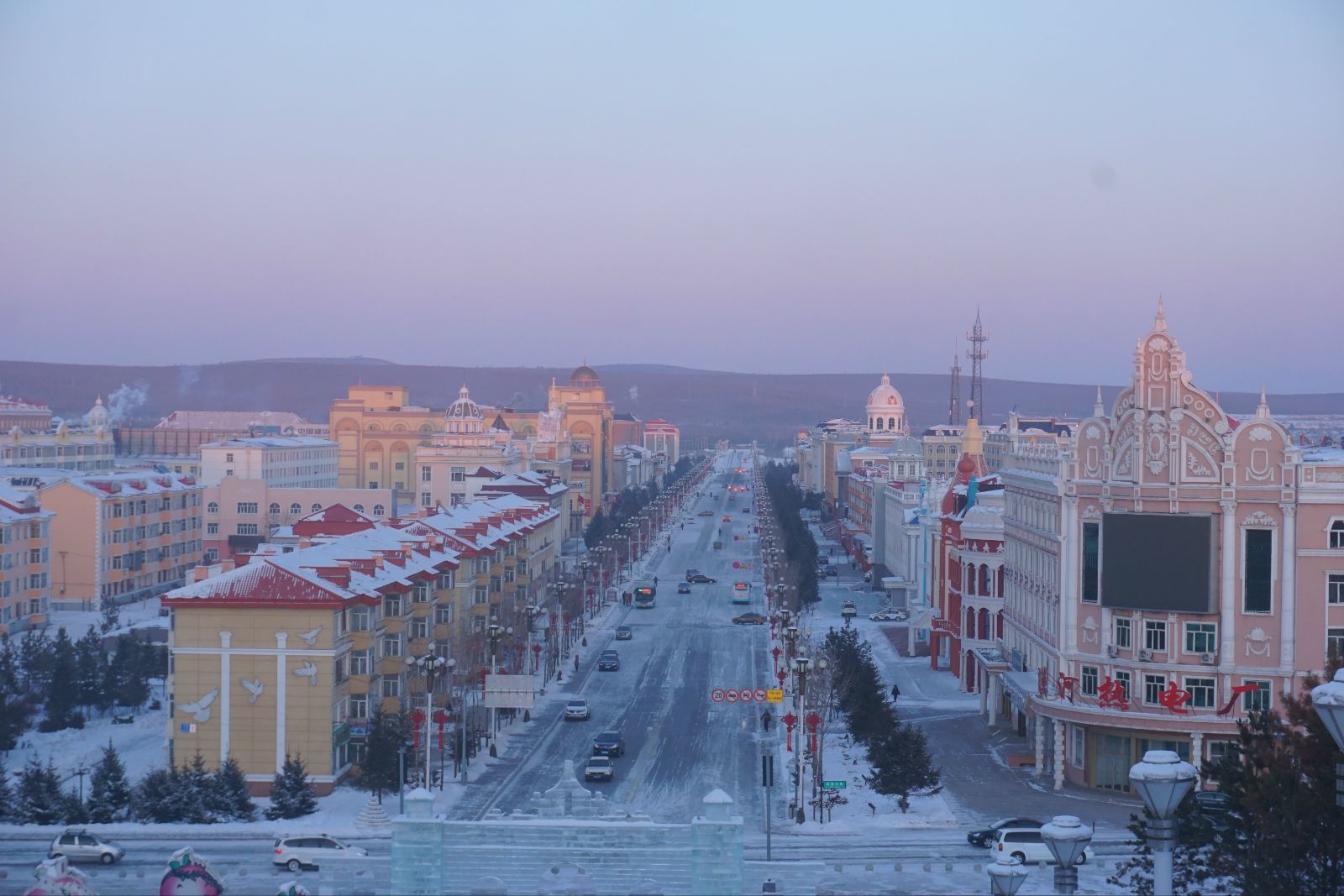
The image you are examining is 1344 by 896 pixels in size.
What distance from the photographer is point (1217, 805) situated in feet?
70.6

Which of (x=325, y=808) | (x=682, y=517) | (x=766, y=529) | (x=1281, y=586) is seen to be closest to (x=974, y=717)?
(x=1281, y=586)

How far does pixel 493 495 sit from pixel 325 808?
153 ft

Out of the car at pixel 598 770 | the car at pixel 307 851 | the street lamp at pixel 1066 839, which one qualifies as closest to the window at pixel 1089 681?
the car at pixel 598 770

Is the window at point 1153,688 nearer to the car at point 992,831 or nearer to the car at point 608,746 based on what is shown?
the car at point 992,831

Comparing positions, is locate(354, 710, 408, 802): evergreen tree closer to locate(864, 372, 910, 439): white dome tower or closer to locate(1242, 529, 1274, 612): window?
locate(1242, 529, 1274, 612): window

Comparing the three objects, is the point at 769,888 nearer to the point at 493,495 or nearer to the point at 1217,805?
the point at 1217,805

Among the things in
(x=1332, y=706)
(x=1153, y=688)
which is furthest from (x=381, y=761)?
(x=1332, y=706)

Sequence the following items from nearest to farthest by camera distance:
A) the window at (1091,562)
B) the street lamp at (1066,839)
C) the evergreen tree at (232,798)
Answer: the street lamp at (1066,839) < the evergreen tree at (232,798) < the window at (1091,562)

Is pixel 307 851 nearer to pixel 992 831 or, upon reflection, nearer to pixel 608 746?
pixel 608 746

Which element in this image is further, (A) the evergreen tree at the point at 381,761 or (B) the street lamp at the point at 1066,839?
(A) the evergreen tree at the point at 381,761

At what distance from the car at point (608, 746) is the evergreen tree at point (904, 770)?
663 centimetres

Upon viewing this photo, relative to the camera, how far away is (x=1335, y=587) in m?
29.6

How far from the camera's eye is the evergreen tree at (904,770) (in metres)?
29.0

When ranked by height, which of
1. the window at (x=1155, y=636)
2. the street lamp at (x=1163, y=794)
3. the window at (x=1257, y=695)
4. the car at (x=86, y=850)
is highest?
the street lamp at (x=1163, y=794)
